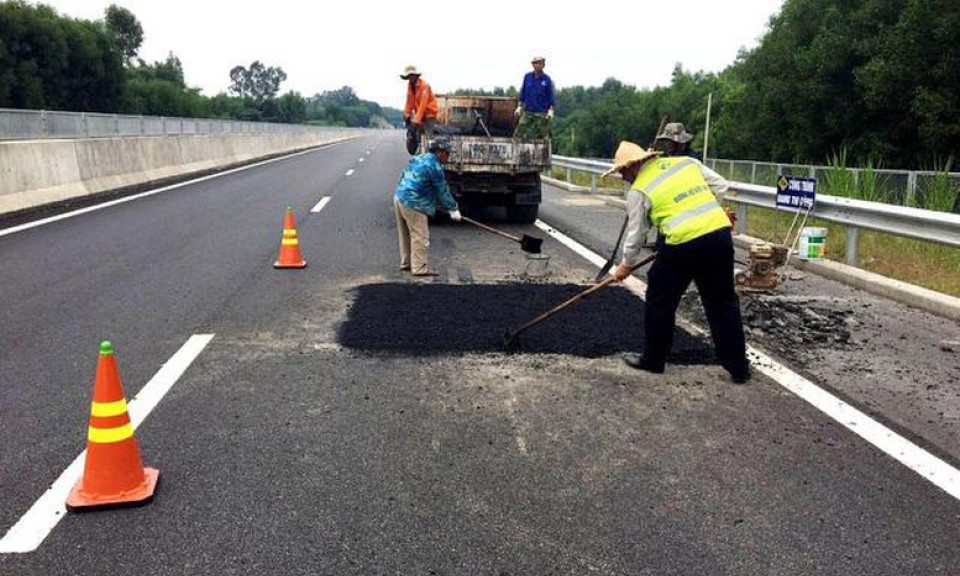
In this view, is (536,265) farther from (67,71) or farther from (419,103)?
(67,71)

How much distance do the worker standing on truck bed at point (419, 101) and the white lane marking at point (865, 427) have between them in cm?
708

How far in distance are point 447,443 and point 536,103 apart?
9526 millimetres

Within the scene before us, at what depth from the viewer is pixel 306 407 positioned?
4.29 metres

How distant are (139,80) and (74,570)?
92543 millimetres

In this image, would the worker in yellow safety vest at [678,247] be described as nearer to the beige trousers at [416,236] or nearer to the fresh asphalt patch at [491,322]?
the fresh asphalt patch at [491,322]

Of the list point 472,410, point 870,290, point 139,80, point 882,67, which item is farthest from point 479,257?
point 139,80

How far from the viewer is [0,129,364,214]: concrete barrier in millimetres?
11525

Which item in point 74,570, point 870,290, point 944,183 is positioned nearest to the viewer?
point 74,570

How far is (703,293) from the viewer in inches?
196

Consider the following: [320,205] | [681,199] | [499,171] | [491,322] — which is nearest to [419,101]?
[499,171]

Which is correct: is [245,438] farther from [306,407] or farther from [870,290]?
[870,290]

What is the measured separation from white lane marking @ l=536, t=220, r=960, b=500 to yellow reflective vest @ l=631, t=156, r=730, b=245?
1.07 metres

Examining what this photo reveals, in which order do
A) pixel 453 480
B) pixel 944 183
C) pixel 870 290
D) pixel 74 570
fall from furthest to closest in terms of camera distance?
pixel 944 183 < pixel 870 290 < pixel 453 480 < pixel 74 570

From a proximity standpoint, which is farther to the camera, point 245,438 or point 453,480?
point 245,438
